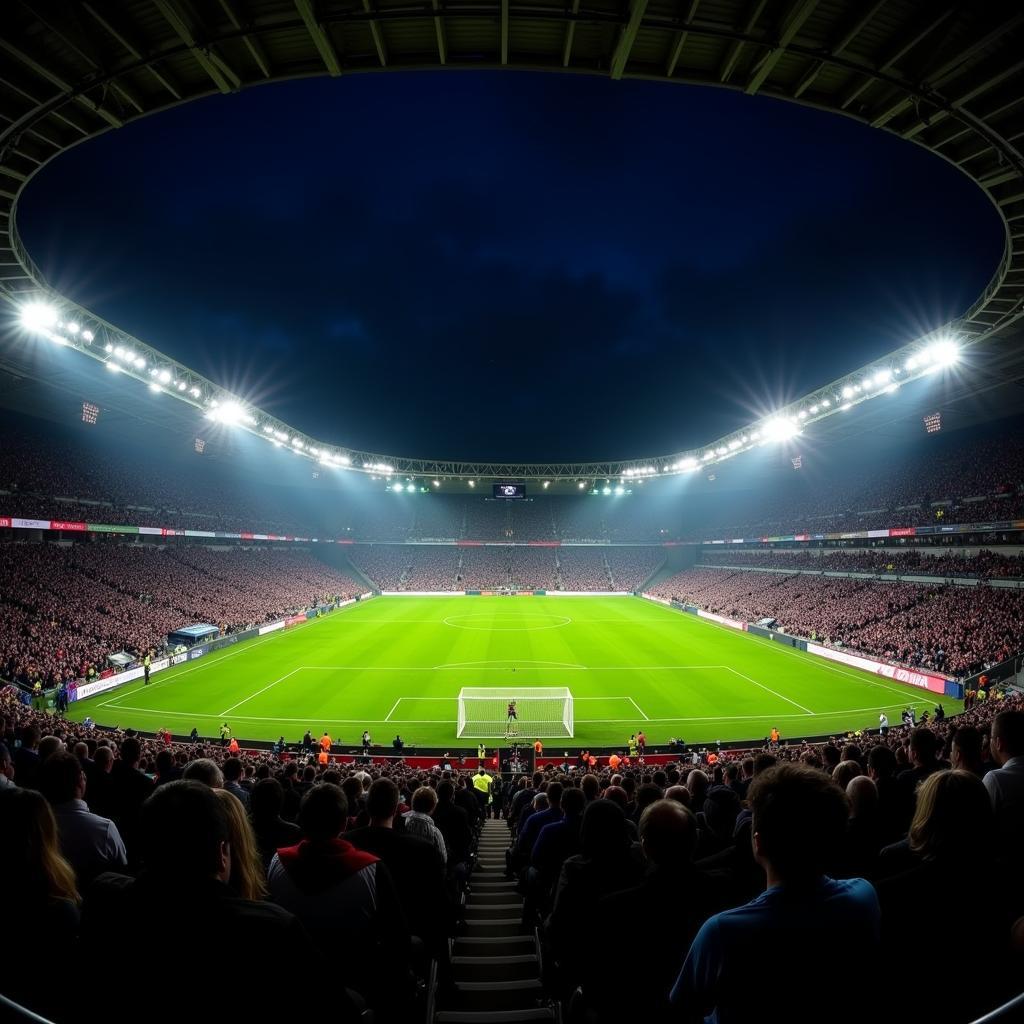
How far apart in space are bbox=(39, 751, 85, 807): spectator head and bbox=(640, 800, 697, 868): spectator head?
392 centimetres

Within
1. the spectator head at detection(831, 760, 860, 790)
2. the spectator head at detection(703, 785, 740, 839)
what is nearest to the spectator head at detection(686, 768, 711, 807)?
the spectator head at detection(703, 785, 740, 839)

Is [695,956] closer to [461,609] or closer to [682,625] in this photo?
[682,625]

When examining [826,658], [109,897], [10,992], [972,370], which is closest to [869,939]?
[109,897]

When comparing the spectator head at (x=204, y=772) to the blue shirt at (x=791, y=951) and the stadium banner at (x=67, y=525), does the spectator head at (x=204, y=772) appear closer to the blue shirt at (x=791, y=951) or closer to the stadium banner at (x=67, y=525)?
the blue shirt at (x=791, y=951)

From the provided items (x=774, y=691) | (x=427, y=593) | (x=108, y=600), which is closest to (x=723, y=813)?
(x=774, y=691)

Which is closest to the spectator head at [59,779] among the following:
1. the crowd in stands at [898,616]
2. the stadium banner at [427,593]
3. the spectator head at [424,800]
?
the spectator head at [424,800]

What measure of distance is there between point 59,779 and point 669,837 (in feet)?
13.4

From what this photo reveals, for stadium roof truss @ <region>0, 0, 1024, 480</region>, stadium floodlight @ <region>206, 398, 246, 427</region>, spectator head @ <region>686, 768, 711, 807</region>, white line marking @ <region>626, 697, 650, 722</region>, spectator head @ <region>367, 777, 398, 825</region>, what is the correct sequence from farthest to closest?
stadium floodlight @ <region>206, 398, 246, 427</region>, white line marking @ <region>626, 697, 650, 722</region>, stadium roof truss @ <region>0, 0, 1024, 480</region>, spectator head @ <region>686, 768, 711, 807</region>, spectator head @ <region>367, 777, 398, 825</region>

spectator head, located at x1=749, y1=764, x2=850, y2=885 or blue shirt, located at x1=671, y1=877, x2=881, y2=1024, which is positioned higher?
spectator head, located at x1=749, y1=764, x2=850, y2=885

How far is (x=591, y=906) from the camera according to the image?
3.53m

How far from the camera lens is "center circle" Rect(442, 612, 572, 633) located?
4922 cm

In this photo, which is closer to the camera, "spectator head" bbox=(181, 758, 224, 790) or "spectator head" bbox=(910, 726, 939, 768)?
"spectator head" bbox=(181, 758, 224, 790)

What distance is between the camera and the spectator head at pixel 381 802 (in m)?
4.41

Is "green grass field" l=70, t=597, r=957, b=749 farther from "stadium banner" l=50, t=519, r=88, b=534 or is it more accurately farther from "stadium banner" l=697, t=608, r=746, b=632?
"stadium banner" l=50, t=519, r=88, b=534
